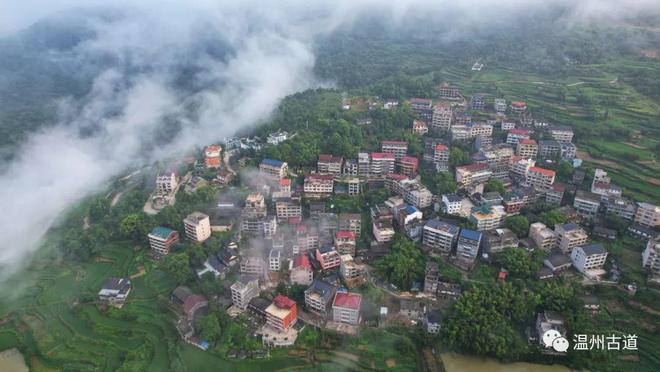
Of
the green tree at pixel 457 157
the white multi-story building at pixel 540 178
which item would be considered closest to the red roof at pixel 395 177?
the green tree at pixel 457 157

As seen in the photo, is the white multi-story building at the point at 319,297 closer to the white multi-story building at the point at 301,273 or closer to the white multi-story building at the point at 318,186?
the white multi-story building at the point at 301,273

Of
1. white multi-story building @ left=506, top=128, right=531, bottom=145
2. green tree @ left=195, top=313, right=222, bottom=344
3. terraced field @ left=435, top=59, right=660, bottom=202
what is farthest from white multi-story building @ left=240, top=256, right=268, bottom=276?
terraced field @ left=435, top=59, right=660, bottom=202

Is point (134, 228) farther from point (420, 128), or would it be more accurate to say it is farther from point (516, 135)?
point (516, 135)

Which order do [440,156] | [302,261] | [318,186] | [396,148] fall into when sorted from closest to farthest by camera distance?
[302,261] < [318,186] < [440,156] < [396,148]

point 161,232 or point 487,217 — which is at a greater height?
point 487,217

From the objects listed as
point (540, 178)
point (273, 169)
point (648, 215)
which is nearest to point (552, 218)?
point (540, 178)

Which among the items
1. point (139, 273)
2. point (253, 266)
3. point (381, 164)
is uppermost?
point (381, 164)

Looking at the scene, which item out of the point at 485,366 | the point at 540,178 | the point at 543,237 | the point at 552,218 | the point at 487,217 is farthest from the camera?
the point at 540,178
